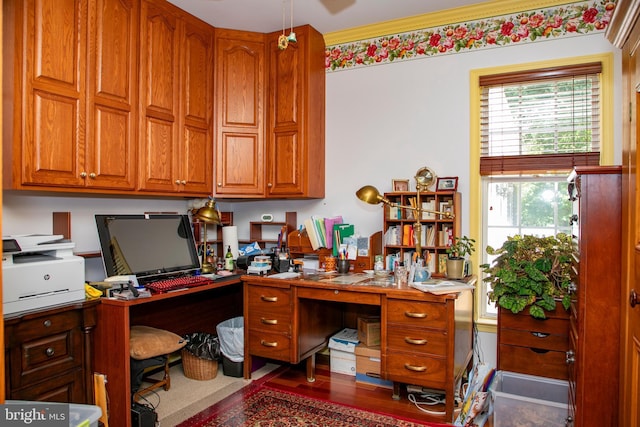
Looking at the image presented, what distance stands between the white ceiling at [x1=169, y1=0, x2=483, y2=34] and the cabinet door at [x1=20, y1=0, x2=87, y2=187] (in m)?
0.88

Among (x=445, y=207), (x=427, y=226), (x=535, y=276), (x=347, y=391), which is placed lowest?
(x=347, y=391)

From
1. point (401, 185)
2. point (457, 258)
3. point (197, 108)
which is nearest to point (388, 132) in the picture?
point (401, 185)

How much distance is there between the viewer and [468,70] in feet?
10.3

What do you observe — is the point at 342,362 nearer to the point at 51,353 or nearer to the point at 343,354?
the point at 343,354

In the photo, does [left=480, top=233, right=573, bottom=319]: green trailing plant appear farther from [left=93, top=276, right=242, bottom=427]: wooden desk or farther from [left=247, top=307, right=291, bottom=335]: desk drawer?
[left=93, top=276, right=242, bottom=427]: wooden desk

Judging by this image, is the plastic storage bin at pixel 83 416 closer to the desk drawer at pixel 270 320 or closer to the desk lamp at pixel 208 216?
the desk drawer at pixel 270 320

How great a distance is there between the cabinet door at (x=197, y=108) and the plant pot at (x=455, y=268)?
187 cm

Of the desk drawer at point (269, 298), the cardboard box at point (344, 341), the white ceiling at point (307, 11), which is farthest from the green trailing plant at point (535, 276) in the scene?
the white ceiling at point (307, 11)

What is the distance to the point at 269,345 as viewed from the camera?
3018 millimetres

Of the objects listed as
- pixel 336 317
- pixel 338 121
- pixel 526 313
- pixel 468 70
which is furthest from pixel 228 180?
pixel 526 313

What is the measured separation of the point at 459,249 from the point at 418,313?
575mm

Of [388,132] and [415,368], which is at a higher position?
[388,132]

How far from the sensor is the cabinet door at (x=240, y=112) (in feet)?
11.2

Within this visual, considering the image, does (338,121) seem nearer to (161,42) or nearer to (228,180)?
(228,180)
